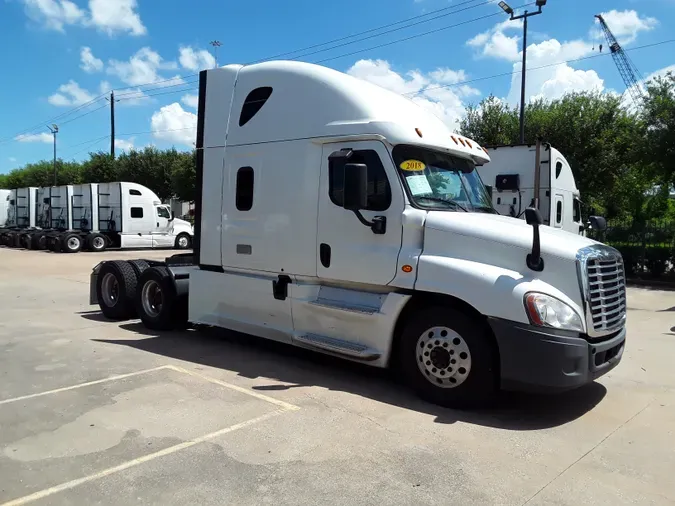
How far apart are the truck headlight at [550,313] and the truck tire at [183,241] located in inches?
1124

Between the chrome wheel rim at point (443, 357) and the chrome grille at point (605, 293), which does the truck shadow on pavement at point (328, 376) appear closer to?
the chrome wheel rim at point (443, 357)

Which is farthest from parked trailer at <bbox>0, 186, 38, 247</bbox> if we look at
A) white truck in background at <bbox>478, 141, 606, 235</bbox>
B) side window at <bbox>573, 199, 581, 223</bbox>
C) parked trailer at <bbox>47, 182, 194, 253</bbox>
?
side window at <bbox>573, 199, 581, 223</bbox>

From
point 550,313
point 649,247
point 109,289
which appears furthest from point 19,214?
point 550,313

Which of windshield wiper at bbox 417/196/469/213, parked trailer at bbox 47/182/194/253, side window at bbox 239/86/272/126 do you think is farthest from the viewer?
parked trailer at bbox 47/182/194/253

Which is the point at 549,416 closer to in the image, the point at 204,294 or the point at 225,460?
the point at 225,460

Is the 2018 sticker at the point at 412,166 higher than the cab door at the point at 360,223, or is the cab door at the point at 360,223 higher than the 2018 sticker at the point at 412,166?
the 2018 sticker at the point at 412,166

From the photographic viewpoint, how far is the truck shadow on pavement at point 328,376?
5074mm

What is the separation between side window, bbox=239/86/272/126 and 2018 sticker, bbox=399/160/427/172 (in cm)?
207

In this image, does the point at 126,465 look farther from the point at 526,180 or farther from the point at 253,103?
the point at 526,180

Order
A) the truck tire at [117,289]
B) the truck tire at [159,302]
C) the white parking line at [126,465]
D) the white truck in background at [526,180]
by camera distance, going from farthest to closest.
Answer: the white truck in background at [526,180], the truck tire at [117,289], the truck tire at [159,302], the white parking line at [126,465]

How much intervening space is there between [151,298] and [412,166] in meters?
4.93

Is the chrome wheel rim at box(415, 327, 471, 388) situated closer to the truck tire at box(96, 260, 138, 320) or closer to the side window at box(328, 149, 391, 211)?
the side window at box(328, 149, 391, 211)

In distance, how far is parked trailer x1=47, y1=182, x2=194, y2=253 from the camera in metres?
28.3

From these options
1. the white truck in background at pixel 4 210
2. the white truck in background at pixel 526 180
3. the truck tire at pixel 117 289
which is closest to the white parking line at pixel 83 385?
the truck tire at pixel 117 289
